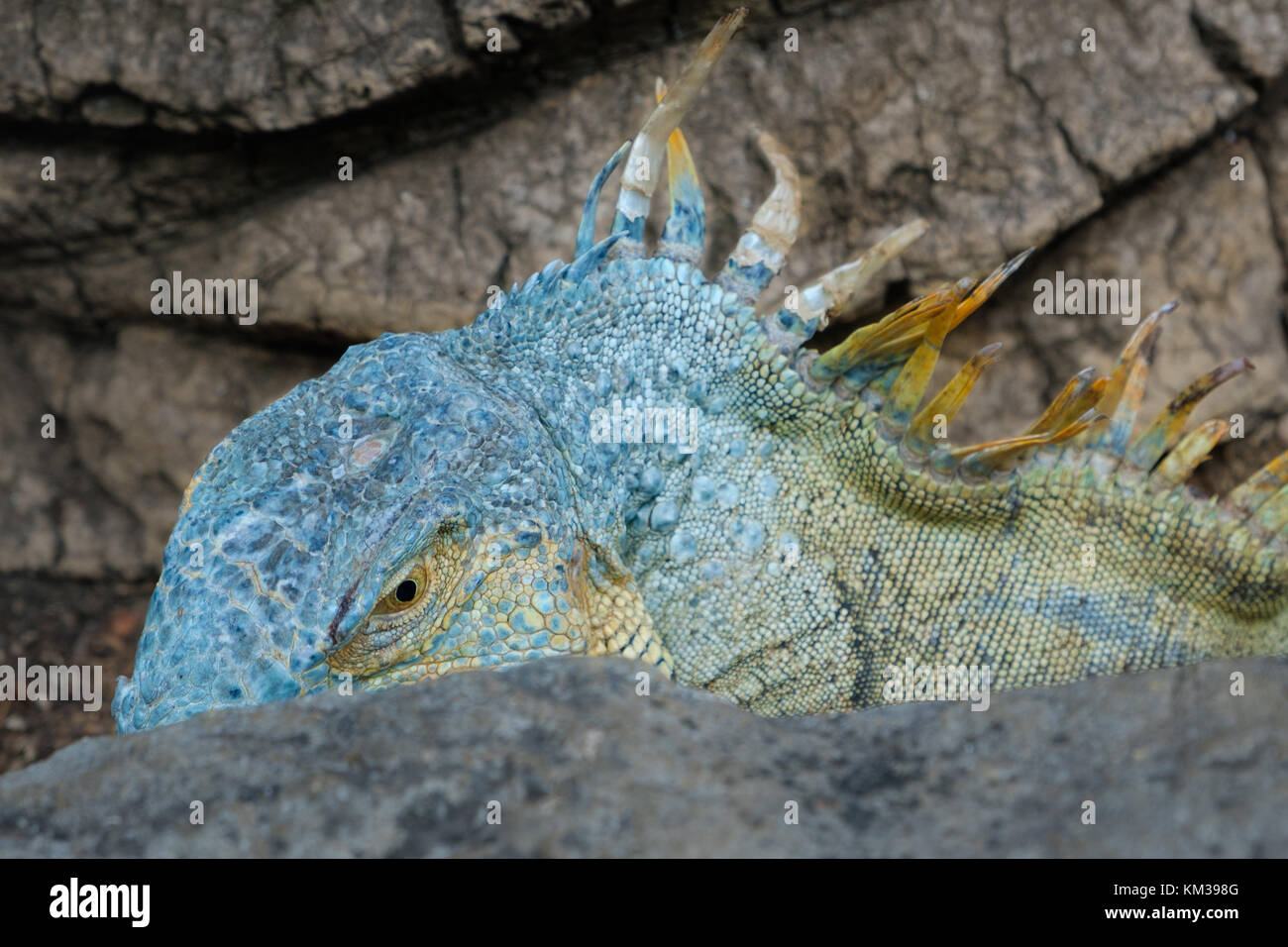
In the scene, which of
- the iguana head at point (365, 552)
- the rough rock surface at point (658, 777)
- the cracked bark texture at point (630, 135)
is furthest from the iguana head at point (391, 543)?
the cracked bark texture at point (630, 135)

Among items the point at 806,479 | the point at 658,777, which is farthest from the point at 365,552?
the point at 806,479

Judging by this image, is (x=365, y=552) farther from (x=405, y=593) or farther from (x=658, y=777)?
(x=658, y=777)

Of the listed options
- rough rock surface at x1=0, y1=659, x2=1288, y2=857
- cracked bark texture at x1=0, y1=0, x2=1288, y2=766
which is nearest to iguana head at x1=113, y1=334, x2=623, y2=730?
rough rock surface at x1=0, y1=659, x2=1288, y2=857

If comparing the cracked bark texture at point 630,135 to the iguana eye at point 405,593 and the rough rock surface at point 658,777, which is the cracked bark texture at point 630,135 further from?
the rough rock surface at point 658,777

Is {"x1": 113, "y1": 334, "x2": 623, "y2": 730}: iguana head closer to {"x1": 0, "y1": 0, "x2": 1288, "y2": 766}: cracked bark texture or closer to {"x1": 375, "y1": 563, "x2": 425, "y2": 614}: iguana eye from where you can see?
{"x1": 375, "y1": 563, "x2": 425, "y2": 614}: iguana eye

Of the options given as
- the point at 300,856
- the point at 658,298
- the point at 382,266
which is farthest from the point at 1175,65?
the point at 300,856
